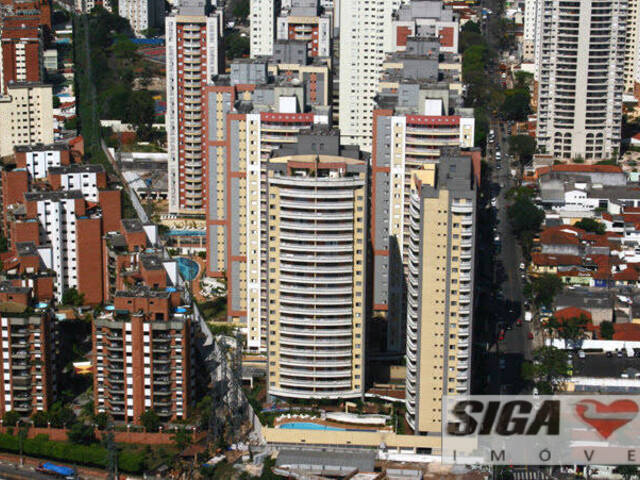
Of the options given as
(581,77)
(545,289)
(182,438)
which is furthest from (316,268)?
(581,77)

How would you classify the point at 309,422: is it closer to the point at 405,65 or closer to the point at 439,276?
the point at 439,276

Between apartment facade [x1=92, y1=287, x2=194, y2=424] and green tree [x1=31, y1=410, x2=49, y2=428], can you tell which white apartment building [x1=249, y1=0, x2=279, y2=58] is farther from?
green tree [x1=31, y1=410, x2=49, y2=428]

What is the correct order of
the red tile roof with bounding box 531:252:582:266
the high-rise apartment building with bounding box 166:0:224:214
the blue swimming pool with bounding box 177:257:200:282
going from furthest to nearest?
the high-rise apartment building with bounding box 166:0:224:214, the red tile roof with bounding box 531:252:582:266, the blue swimming pool with bounding box 177:257:200:282

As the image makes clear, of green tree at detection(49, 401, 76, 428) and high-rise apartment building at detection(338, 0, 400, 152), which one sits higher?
high-rise apartment building at detection(338, 0, 400, 152)

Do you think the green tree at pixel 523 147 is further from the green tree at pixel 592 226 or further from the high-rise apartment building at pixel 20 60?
the high-rise apartment building at pixel 20 60

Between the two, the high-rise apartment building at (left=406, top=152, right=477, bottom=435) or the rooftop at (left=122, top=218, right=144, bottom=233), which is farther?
the rooftop at (left=122, top=218, right=144, bottom=233)

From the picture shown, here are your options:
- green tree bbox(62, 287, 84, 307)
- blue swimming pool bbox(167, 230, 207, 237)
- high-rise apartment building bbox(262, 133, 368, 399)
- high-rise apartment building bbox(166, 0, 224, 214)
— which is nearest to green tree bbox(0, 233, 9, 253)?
green tree bbox(62, 287, 84, 307)

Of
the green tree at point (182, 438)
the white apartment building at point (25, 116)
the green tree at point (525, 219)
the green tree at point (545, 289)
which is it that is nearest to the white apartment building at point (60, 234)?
the green tree at point (182, 438)
